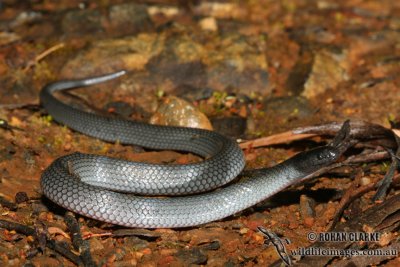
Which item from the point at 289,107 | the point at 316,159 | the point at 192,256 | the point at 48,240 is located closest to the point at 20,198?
the point at 48,240

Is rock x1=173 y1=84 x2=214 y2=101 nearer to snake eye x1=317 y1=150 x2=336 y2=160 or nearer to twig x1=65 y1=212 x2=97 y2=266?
snake eye x1=317 y1=150 x2=336 y2=160

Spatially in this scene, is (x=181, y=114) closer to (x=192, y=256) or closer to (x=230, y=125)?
(x=230, y=125)

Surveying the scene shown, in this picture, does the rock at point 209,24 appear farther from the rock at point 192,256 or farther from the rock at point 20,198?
the rock at point 192,256

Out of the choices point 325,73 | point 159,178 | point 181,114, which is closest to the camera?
point 159,178

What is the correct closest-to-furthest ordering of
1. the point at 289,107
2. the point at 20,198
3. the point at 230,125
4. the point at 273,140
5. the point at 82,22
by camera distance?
the point at 20,198, the point at 273,140, the point at 230,125, the point at 289,107, the point at 82,22

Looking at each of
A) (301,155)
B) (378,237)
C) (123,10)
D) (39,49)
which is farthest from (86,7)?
(378,237)

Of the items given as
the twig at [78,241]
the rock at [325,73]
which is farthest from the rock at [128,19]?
the twig at [78,241]

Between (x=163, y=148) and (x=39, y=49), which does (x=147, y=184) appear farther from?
(x=39, y=49)

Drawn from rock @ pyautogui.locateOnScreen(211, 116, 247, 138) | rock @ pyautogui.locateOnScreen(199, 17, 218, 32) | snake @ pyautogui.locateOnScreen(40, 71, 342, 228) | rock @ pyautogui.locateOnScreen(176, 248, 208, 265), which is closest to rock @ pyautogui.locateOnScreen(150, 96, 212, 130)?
rock @ pyautogui.locateOnScreen(211, 116, 247, 138)
